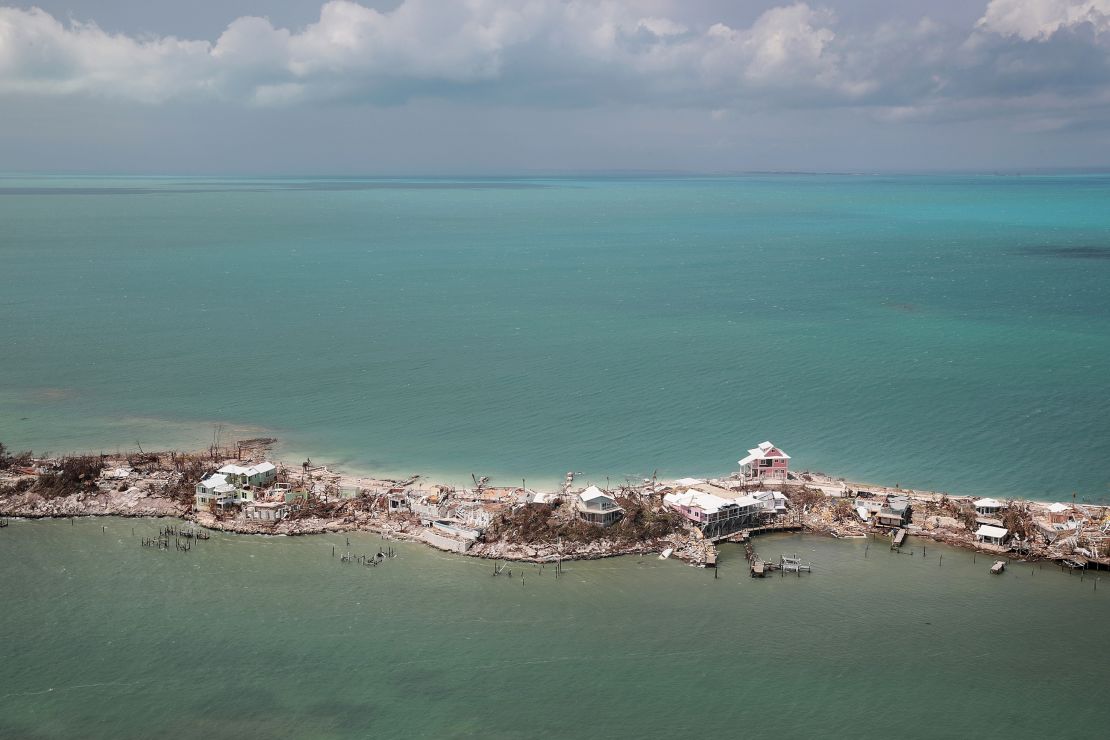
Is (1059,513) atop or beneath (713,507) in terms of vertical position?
atop

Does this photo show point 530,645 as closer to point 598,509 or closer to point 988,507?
point 598,509

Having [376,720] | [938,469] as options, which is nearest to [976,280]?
[938,469]

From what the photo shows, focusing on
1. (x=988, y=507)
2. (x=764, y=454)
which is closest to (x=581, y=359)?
(x=764, y=454)

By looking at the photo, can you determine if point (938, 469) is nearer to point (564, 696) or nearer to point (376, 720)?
point (564, 696)

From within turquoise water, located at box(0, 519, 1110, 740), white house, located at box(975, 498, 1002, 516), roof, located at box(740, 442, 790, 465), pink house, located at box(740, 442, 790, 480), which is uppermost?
roof, located at box(740, 442, 790, 465)

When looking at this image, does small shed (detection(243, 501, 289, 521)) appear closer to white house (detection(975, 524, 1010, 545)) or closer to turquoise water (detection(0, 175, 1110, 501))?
turquoise water (detection(0, 175, 1110, 501))

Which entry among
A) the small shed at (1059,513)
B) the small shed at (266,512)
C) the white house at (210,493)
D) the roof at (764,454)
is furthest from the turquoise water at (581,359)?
the white house at (210,493)

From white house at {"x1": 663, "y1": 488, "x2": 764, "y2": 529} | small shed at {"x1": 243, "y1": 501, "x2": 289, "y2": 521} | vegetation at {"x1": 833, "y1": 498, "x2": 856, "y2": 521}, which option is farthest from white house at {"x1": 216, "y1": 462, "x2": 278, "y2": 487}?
vegetation at {"x1": 833, "y1": 498, "x2": 856, "y2": 521}
